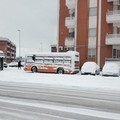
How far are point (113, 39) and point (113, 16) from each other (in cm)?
321

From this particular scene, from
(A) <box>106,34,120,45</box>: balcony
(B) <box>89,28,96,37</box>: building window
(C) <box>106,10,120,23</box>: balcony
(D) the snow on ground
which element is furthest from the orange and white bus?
(D) the snow on ground

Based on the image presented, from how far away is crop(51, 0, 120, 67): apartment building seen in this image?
43406 mm

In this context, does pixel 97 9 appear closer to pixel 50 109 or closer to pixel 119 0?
pixel 119 0

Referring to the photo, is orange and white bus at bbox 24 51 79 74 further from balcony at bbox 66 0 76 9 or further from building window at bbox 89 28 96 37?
balcony at bbox 66 0 76 9

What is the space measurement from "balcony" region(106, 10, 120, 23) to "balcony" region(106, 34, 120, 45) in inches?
82.2

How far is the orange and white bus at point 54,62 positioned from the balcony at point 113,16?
7.82m

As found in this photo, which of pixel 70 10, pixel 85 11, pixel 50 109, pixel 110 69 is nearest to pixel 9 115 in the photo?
pixel 50 109

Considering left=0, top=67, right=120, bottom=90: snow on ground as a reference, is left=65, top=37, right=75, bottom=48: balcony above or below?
above

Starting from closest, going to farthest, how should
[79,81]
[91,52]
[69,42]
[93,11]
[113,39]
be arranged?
[79,81]
[113,39]
[93,11]
[91,52]
[69,42]

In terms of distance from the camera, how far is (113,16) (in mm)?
42500

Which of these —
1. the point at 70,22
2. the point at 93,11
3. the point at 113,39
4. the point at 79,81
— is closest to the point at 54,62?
the point at 113,39

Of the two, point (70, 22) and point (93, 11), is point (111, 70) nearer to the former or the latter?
point (93, 11)

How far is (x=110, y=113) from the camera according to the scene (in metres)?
9.84

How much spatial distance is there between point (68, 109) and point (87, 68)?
2583 cm
